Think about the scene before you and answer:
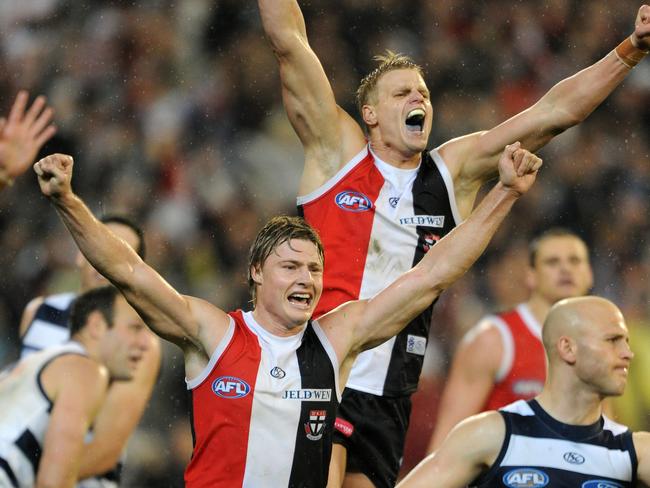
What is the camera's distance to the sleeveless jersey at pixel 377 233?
5.17 metres

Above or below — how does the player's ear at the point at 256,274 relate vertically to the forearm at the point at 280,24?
below

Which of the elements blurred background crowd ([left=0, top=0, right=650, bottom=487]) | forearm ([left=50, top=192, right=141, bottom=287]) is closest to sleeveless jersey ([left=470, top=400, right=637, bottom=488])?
forearm ([left=50, top=192, right=141, bottom=287])

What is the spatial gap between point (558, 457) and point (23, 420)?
246 centimetres

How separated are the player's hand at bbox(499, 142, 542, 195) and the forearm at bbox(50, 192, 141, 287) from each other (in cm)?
135

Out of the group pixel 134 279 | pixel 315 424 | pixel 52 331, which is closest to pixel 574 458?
pixel 315 424

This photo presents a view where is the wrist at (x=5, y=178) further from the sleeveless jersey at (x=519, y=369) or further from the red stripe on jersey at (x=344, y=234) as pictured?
the sleeveless jersey at (x=519, y=369)

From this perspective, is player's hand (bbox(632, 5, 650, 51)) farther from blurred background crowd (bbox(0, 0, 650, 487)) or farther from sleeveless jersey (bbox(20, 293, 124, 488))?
blurred background crowd (bbox(0, 0, 650, 487))

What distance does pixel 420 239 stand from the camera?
518cm

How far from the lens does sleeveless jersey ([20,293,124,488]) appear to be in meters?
6.97

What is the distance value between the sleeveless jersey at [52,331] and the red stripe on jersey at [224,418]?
2.60 m

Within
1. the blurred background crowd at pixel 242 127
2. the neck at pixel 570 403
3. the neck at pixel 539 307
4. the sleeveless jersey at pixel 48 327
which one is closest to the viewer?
the neck at pixel 570 403

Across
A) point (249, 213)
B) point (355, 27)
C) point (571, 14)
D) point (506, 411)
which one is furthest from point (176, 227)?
point (506, 411)

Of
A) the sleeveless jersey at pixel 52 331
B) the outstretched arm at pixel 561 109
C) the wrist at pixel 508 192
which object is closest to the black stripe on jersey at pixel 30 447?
the sleeveless jersey at pixel 52 331

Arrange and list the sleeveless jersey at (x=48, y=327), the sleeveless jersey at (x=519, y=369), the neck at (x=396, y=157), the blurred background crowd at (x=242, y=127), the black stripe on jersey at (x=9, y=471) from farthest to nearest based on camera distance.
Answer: the blurred background crowd at (x=242, y=127) → the sleeveless jersey at (x=48, y=327) → the sleeveless jersey at (x=519, y=369) → the black stripe on jersey at (x=9, y=471) → the neck at (x=396, y=157)
